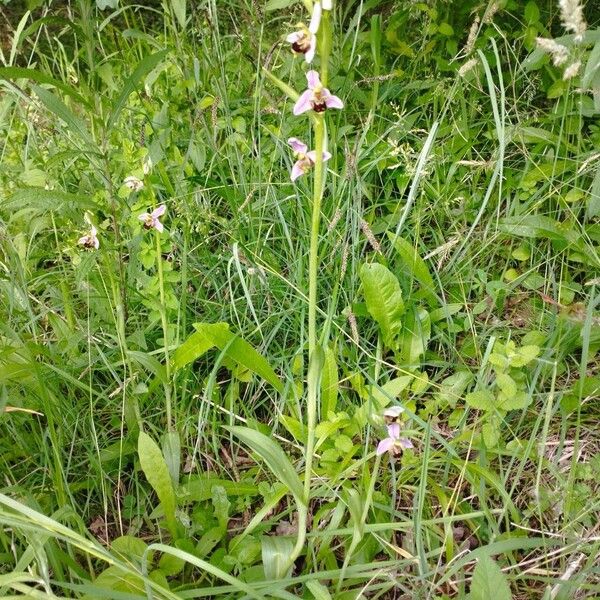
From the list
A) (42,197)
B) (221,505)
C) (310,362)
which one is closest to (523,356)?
→ (310,362)

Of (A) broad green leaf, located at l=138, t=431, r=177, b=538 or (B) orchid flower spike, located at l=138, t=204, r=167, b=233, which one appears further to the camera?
(B) orchid flower spike, located at l=138, t=204, r=167, b=233

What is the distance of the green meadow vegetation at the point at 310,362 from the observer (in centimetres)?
127

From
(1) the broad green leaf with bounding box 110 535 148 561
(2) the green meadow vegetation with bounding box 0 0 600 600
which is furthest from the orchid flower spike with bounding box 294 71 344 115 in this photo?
(1) the broad green leaf with bounding box 110 535 148 561

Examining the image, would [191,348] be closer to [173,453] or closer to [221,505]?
[173,453]

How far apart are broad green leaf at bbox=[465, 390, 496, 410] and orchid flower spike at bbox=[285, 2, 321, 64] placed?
0.80 metres

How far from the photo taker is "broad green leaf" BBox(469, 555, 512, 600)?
41.9 inches

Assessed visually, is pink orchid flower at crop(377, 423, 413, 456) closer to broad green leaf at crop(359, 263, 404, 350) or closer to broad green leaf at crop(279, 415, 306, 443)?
broad green leaf at crop(279, 415, 306, 443)

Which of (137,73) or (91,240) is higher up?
(137,73)

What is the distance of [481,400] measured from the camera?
1424mm

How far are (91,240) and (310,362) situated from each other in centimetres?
→ 74

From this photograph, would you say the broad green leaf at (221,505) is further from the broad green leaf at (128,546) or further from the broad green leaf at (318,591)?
the broad green leaf at (318,591)

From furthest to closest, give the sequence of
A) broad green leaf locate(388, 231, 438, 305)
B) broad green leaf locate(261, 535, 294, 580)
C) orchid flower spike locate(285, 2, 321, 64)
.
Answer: broad green leaf locate(388, 231, 438, 305)
broad green leaf locate(261, 535, 294, 580)
orchid flower spike locate(285, 2, 321, 64)

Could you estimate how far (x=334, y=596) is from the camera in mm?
1276

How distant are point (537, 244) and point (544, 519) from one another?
0.87 meters
